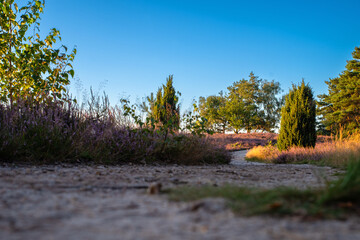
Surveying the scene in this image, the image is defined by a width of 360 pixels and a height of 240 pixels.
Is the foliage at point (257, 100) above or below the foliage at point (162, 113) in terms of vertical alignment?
above

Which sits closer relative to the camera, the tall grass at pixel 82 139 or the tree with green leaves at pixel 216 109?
the tall grass at pixel 82 139

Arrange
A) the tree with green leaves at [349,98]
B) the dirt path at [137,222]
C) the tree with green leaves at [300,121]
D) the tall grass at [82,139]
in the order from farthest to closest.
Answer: the tree with green leaves at [349,98]
the tree with green leaves at [300,121]
the tall grass at [82,139]
the dirt path at [137,222]

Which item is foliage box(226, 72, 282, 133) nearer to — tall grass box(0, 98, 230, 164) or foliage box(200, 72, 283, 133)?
foliage box(200, 72, 283, 133)

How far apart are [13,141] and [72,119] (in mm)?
1475

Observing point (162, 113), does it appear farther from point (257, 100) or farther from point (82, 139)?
point (257, 100)

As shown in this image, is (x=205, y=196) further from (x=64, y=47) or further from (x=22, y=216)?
(x=64, y=47)

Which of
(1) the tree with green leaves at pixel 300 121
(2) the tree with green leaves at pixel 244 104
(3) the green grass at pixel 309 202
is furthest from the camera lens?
(2) the tree with green leaves at pixel 244 104

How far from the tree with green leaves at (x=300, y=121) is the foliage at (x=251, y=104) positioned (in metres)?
19.8

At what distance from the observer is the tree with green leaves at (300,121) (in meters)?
11.2

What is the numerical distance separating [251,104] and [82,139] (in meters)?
32.0

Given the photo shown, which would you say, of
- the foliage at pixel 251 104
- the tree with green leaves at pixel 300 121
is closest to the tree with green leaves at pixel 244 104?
the foliage at pixel 251 104

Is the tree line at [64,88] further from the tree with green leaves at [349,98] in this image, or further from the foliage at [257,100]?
the foliage at [257,100]

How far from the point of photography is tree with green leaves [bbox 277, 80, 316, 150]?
1123 cm

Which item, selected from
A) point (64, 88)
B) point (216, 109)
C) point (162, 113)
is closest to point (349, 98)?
point (216, 109)
